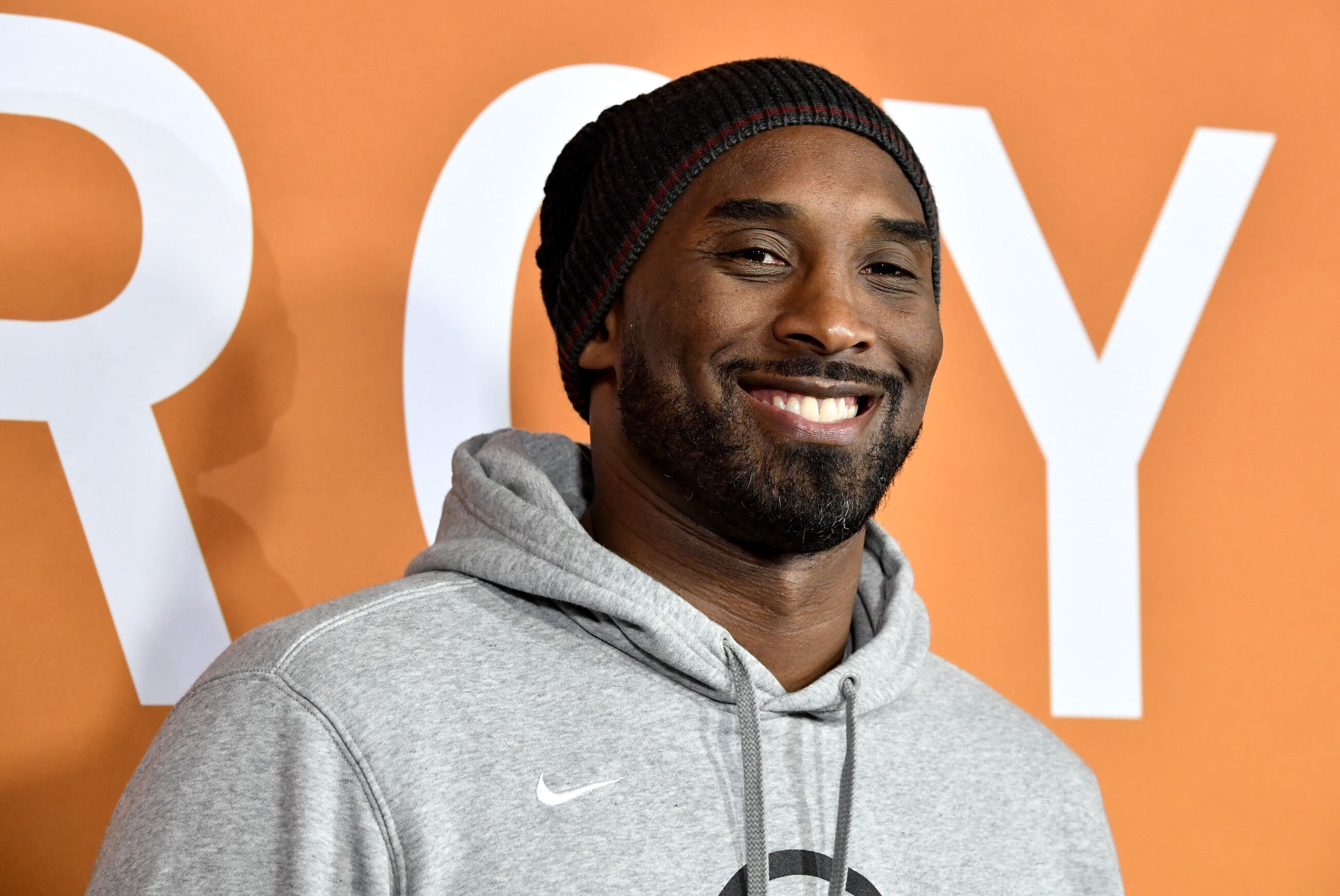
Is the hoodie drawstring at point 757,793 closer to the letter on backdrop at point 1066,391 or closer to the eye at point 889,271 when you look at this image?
the eye at point 889,271

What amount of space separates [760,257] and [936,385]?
24.8 inches

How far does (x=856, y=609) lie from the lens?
3.65 ft

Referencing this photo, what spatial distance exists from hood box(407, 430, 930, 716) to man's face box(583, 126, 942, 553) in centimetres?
9

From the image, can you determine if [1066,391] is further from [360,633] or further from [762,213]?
[360,633]

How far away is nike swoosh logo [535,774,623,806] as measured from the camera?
2.64 feet

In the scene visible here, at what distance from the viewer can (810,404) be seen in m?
0.93

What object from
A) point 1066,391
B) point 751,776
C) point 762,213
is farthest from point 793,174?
point 1066,391

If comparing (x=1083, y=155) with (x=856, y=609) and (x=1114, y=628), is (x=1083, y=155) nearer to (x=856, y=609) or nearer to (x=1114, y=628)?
(x=1114, y=628)

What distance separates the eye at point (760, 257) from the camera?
0.96m

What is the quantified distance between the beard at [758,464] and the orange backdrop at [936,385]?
47cm

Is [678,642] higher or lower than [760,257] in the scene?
→ lower

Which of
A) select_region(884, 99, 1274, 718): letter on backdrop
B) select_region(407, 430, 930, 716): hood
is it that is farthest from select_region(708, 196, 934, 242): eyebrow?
select_region(884, 99, 1274, 718): letter on backdrop

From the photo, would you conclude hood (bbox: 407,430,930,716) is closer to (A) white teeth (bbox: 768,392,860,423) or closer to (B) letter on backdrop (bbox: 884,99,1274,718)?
(A) white teeth (bbox: 768,392,860,423)

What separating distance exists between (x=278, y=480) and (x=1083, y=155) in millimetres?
1069
